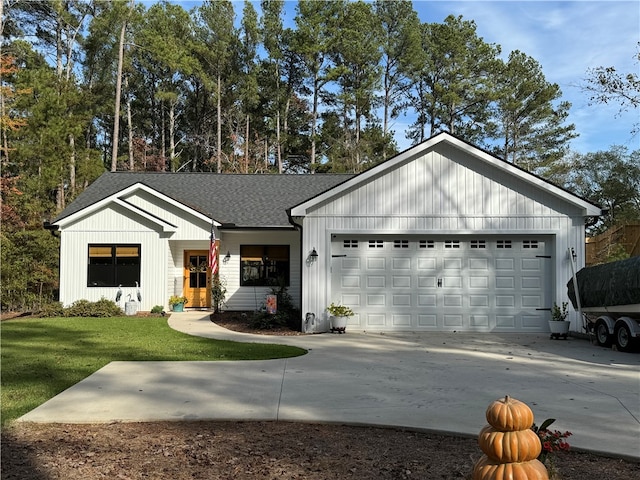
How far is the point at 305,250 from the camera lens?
43.8 feet

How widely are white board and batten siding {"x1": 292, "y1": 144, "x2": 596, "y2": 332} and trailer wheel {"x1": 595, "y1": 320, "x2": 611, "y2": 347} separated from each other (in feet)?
7.36

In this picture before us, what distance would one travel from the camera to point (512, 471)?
105 inches

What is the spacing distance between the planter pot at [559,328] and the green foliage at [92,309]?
1257cm

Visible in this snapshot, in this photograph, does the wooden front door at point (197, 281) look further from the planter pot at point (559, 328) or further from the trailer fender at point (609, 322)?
the trailer fender at point (609, 322)

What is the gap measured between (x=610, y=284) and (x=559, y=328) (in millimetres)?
2326

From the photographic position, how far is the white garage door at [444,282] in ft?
43.8

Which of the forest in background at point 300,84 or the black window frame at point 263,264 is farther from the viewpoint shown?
the forest in background at point 300,84

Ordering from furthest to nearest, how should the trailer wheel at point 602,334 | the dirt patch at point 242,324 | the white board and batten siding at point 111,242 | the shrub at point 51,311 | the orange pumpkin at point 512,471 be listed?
the white board and batten siding at point 111,242
the shrub at point 51,311
the dirt patch at point 242,324
the trailer wheel at point 602,334
the orange pumpkin at point 512,471

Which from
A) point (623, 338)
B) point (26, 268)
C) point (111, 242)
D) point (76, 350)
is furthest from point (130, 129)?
point (623, 338)

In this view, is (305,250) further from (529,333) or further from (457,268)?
(529,333)

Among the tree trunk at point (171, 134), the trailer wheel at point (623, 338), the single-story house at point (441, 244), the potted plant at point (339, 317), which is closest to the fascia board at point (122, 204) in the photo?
the single-story house at point (441, 244)

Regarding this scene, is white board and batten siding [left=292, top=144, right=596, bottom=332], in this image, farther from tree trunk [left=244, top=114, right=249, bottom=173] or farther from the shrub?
tree trunk [left=244, top=114, right=249, bottom=173]

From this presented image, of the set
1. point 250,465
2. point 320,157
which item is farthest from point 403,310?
point 320,157

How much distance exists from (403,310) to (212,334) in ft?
16.1
